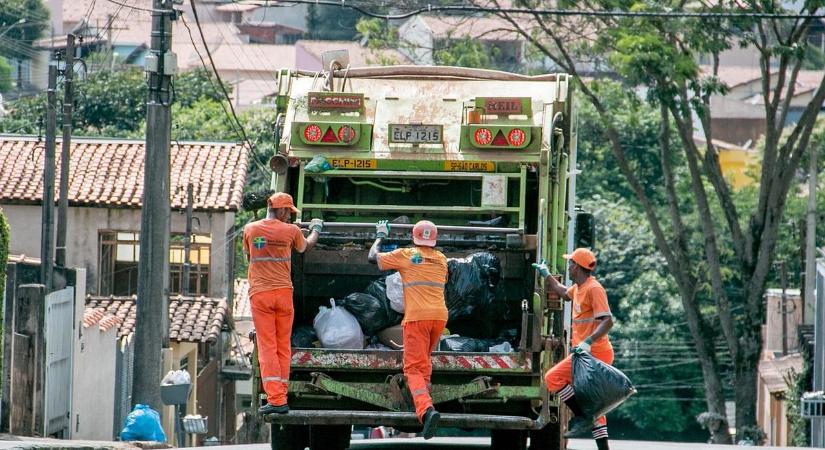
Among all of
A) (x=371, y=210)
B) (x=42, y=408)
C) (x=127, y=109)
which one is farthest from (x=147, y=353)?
(x=127, y=109)

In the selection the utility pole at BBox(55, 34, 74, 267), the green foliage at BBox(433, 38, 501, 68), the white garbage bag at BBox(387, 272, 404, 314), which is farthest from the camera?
the green foliage at BBox(433, 38, 501, 68)

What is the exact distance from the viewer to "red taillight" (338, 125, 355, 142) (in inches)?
436

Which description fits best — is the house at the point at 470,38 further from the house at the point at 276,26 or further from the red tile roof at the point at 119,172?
the house at the point at 276,26

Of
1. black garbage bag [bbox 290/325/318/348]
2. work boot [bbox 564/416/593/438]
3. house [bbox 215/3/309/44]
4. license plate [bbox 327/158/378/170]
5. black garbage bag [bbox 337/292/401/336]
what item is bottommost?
work boot [bbox 564/416/593/438]

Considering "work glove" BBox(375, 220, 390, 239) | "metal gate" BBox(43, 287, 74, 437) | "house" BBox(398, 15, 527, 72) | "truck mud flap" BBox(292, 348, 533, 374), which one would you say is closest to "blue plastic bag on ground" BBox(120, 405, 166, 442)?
"metal gate" BBox(43, 287, 74, 437)

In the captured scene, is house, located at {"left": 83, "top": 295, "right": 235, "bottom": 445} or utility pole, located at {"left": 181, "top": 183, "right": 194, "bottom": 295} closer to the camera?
house, located at {"left": 83, "top": 295, "right": 235, "bottom": 445}

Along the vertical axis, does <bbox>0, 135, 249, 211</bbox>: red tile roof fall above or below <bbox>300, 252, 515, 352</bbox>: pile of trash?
above

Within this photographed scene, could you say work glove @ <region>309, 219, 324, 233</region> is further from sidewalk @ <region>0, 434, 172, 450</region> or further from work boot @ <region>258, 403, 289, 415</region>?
sidewalk @ <region>0, 434, 172, 450</region>

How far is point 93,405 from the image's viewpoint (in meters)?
19.9

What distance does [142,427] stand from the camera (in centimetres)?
1419

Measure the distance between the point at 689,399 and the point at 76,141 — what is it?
63.4 ft

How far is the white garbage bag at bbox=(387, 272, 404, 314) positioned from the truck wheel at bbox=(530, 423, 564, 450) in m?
1.42

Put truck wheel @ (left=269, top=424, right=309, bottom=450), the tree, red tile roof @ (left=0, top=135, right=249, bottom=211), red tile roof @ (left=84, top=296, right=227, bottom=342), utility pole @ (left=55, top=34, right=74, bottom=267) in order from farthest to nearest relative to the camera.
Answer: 1. red tile roof @ (left=0, top=135, right=249, bottom=211)
2. red tile roof @ (left=84, top=296, right=227, bottom=342)
3. the tree
4. utility pole @ (left=55, top=34, right=74, bottom=267)
5. truck wheel @ (left=269, top=424, right=309, bottom=450)

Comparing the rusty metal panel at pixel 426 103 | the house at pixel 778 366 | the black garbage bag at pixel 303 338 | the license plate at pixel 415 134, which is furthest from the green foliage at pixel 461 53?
the black garbage bag at pixel 303 338
